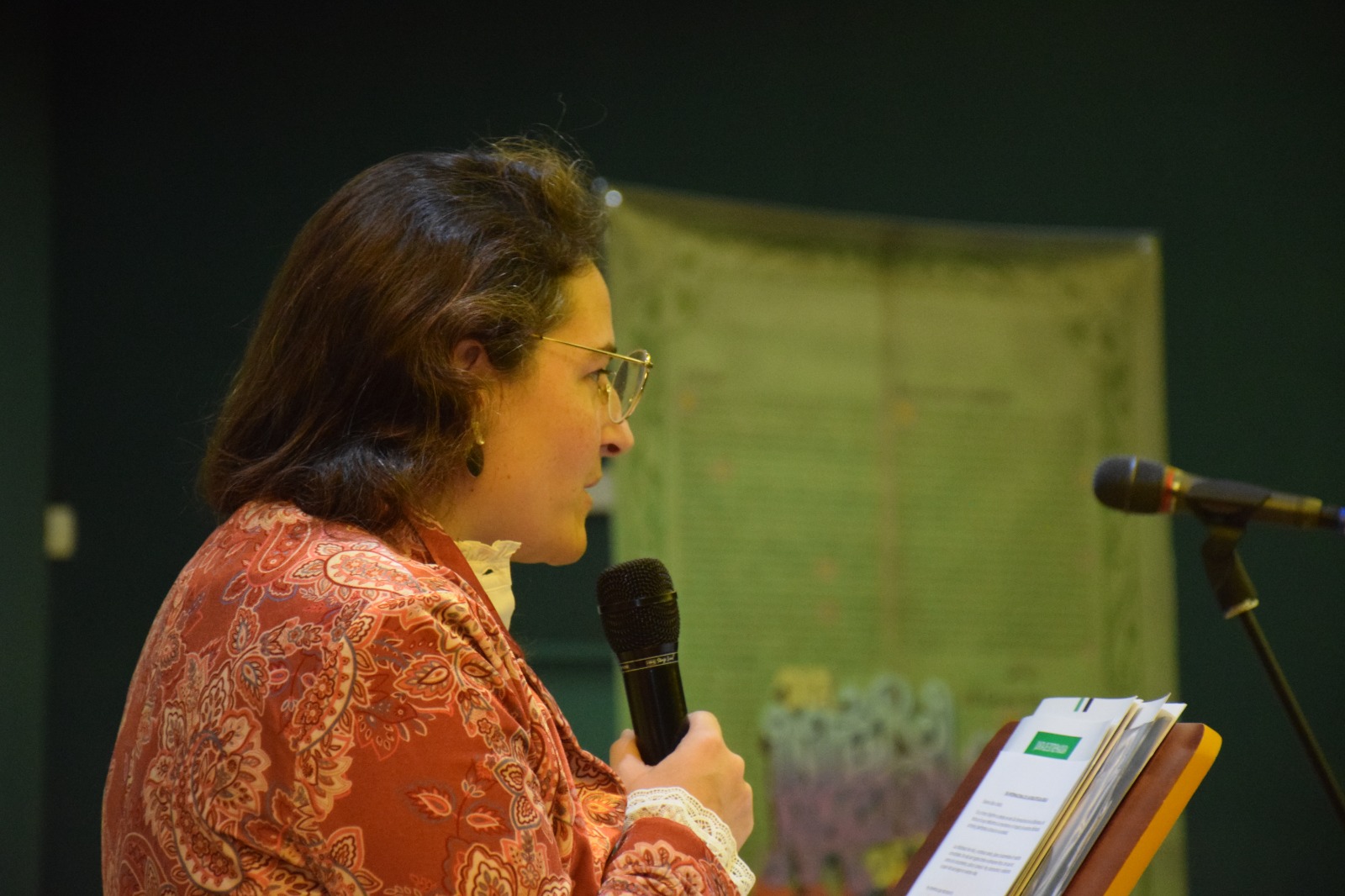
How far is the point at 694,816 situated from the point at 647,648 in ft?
0.69

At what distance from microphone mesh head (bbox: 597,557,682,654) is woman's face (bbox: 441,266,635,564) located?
2.4 inches

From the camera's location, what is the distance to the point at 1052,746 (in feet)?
4.66

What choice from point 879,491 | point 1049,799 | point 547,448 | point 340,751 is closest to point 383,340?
point 547,448

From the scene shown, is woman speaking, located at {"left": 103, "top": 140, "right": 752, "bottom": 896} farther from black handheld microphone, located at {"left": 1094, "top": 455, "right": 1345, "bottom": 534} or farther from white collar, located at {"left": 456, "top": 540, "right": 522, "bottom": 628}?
black handheld microphone, located at {"left": 1094, "top": 455, "right": 1345, "bottom": 534}

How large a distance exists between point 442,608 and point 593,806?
0.35m

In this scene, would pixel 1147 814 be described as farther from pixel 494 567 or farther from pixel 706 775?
pixel 494 567

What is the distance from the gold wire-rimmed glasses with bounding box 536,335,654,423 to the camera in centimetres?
148

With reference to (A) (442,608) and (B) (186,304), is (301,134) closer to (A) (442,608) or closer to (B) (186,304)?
(B) (186,304)

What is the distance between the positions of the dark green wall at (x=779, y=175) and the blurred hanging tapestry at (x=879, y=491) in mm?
385

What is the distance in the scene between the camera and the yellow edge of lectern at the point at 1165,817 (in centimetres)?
125

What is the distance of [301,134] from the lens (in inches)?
126

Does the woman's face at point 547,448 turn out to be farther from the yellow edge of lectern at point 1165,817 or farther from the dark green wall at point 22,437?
the dark green wall at point 22,437

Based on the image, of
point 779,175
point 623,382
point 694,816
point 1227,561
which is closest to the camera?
point 694,816

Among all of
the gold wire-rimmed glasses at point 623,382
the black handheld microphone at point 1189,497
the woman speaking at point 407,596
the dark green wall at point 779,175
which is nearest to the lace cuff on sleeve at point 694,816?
the woman speaking at point 407,596
